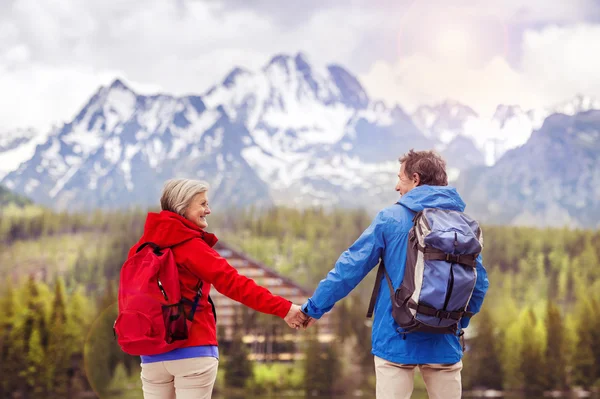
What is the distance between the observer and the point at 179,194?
3047 mm

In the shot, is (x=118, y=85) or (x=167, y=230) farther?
(x=118, y=85)

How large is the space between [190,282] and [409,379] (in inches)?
39.3

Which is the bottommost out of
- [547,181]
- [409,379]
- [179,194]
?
[409,379]

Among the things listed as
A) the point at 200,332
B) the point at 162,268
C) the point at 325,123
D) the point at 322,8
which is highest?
the point at 322,8

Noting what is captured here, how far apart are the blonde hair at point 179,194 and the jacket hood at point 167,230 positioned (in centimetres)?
6

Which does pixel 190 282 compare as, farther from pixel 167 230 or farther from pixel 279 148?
pixel 279 148

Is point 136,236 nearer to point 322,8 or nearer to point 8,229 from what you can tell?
point 8,229

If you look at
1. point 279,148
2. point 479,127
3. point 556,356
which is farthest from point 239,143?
point 556,356

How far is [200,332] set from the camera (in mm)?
2947

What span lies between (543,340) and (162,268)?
20.8m

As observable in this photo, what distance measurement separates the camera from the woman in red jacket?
9.54 ft

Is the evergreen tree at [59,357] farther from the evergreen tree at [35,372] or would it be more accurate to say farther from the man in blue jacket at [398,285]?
the man in blue jacket at [398,285]

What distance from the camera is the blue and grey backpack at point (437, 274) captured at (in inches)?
114

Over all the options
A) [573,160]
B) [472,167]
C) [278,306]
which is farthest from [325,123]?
[278,306]
